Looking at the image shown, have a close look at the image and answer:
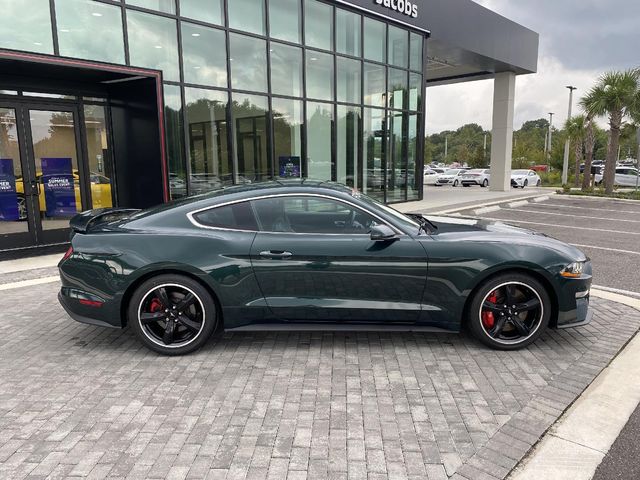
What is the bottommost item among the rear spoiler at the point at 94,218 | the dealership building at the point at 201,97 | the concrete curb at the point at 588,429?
the concrete curb at the point at 588,429

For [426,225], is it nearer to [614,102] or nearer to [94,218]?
[94,218]

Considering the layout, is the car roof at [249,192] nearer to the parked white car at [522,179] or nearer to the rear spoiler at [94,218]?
the rear spoiler at [94,218]

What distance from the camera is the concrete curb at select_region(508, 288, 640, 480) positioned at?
2.63m

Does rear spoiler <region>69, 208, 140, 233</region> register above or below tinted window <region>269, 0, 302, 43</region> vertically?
below

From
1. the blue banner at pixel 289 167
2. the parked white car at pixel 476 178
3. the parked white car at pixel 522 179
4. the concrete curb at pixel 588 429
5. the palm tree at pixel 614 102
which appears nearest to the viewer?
→ the concrete curb at pixel 588 429

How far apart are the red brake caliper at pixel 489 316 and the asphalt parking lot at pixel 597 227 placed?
3171 mm

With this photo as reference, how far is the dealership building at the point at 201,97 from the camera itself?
8461 millimetres

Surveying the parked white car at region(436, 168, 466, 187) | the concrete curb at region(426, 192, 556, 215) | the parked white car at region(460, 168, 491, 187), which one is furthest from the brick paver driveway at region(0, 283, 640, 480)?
the parked white car at region(436, 168, 466, 187)

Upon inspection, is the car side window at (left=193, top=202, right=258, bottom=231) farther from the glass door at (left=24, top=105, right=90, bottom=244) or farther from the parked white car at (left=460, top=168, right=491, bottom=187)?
the parked white car at (left=460, top=168, right=491, bottom=187)

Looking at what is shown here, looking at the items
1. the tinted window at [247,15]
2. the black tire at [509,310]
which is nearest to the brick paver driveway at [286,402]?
the black tire at [509,310]

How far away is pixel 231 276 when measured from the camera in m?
4.02

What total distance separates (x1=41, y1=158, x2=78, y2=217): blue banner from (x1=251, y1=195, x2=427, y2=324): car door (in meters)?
6.62

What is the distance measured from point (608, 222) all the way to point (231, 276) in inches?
502

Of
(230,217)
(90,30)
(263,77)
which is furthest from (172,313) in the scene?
(263,77)
